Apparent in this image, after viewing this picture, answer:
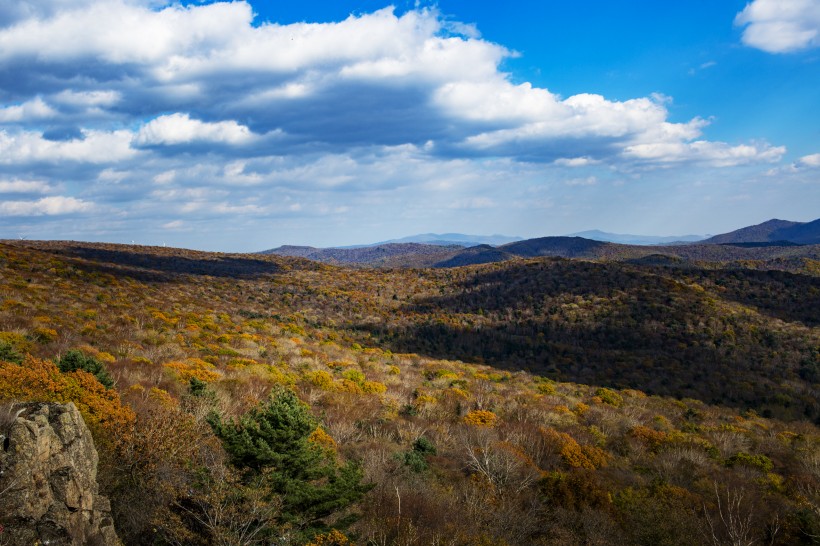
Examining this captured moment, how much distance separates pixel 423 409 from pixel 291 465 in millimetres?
11038

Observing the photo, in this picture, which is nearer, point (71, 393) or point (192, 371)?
point (71, 393)

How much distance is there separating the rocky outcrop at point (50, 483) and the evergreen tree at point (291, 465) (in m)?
1.91

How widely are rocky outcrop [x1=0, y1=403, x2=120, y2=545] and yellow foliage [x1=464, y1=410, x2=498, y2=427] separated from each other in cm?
1239

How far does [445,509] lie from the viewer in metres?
8.97

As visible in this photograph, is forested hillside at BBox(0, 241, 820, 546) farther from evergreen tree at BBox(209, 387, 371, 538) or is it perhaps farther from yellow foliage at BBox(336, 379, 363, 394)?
yellow foliage at BBox(336, 379, 363, 394)

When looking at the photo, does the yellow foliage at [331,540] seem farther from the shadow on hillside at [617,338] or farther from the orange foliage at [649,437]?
the shadow on hillside at [617,338]

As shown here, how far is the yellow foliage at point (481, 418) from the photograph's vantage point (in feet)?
53.9

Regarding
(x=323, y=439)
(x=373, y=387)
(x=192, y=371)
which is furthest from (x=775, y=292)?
(x=192, y=371)

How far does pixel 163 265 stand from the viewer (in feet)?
181

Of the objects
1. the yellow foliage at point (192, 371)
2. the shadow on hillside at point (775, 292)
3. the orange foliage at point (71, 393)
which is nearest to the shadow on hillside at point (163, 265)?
the yellow foliage at point (192, 371)

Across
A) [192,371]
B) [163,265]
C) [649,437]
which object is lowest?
[649,437]

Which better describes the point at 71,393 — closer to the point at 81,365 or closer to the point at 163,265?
the point at 81,365

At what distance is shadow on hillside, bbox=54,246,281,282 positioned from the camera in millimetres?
45531

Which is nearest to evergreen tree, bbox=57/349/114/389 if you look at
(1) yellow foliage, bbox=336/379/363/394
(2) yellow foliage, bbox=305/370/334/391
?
(2) yellow foliage, bbox=305/370/334/391
